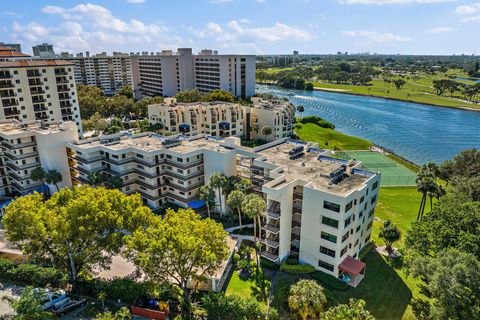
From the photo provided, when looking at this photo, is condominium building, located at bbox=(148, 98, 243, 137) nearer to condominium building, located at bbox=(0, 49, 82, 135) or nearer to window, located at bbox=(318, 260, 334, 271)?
condominium building, located at bbox=(0, 49, 82, 135)

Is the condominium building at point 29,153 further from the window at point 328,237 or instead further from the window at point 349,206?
the window at point 349,206

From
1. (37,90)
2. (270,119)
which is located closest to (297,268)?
(270,119)

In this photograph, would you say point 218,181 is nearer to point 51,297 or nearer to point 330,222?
point 330,222

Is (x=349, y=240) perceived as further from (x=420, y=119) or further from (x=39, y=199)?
(x=420, y=119)

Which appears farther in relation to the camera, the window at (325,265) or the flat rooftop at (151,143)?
the flat rooftop at (151,143)

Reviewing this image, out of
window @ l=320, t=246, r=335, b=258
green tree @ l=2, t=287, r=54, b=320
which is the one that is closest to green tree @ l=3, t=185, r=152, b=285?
green tree @ l=2, t=287, r=54, b=320

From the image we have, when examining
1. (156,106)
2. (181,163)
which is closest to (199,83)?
(156,106)

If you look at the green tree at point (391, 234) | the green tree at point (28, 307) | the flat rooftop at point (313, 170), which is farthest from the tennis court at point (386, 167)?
the green tree at point (28, 307)
